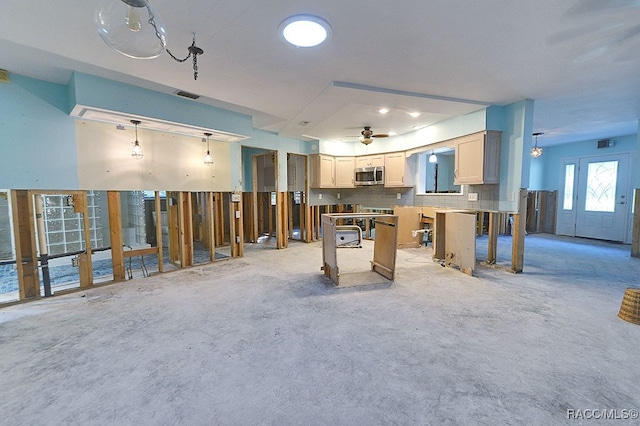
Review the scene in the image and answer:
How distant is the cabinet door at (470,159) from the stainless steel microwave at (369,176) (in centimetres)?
194

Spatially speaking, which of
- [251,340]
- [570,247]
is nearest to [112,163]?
[251,340]

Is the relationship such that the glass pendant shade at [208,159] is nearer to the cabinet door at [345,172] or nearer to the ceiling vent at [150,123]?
the ceiling vent at [150,123]

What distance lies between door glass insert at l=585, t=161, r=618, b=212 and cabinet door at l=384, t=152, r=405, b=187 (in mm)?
5432

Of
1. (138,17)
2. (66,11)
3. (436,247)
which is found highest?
(66,11)

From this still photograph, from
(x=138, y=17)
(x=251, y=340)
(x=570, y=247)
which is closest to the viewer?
(x=138, y=17)

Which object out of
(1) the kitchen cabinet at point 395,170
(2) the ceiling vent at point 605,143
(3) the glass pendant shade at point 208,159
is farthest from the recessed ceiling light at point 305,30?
(2) the ceiling vent at point 605,143

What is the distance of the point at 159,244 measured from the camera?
14.5ft

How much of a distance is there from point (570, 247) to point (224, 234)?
8283 mm

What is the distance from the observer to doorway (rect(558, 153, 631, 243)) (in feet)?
21.8

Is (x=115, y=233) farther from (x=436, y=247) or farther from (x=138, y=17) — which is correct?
(x=436, y=247)

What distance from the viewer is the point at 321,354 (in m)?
2.18

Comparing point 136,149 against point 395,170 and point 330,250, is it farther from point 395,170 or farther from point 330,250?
point 395,170

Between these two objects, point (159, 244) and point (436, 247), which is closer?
point (159, 244)

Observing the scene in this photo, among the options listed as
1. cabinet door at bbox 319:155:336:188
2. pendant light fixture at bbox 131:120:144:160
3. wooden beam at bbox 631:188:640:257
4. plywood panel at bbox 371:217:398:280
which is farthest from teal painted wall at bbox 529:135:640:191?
pendant light fixture at bbox 131:120:144:160
